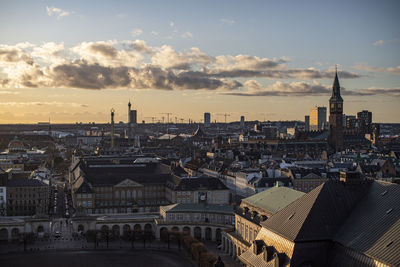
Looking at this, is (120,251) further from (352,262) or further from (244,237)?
(352,262)

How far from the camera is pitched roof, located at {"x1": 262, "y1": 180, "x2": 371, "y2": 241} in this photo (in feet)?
169

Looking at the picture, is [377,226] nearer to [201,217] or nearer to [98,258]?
[98,258]

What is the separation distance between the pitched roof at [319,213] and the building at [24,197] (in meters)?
86.6

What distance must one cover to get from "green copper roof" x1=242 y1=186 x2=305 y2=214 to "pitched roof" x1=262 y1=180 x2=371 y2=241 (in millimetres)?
26746

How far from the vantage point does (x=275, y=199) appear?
88.4m

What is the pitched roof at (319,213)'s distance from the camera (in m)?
51.4

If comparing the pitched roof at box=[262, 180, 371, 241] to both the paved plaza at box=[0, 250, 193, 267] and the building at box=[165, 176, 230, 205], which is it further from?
the building at box=[165, 176, 230, 205]

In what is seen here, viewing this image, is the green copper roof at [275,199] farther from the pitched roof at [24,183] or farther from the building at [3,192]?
the building at [3,192]

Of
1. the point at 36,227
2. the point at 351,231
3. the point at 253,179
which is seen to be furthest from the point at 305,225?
the point at 253,179

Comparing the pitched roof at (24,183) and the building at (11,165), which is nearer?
the pitched roof at (24,183)

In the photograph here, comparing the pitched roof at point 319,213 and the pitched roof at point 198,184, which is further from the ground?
the pitched roof at point 319,213

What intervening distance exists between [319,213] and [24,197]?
94.6 m

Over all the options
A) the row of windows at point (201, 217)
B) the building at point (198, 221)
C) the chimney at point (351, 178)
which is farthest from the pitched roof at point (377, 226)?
the row of windows at point (201, 217)

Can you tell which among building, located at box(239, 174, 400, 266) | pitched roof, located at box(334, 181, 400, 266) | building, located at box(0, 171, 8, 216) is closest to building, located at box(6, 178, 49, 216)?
building, located at box(0, 171, 8, 216)
